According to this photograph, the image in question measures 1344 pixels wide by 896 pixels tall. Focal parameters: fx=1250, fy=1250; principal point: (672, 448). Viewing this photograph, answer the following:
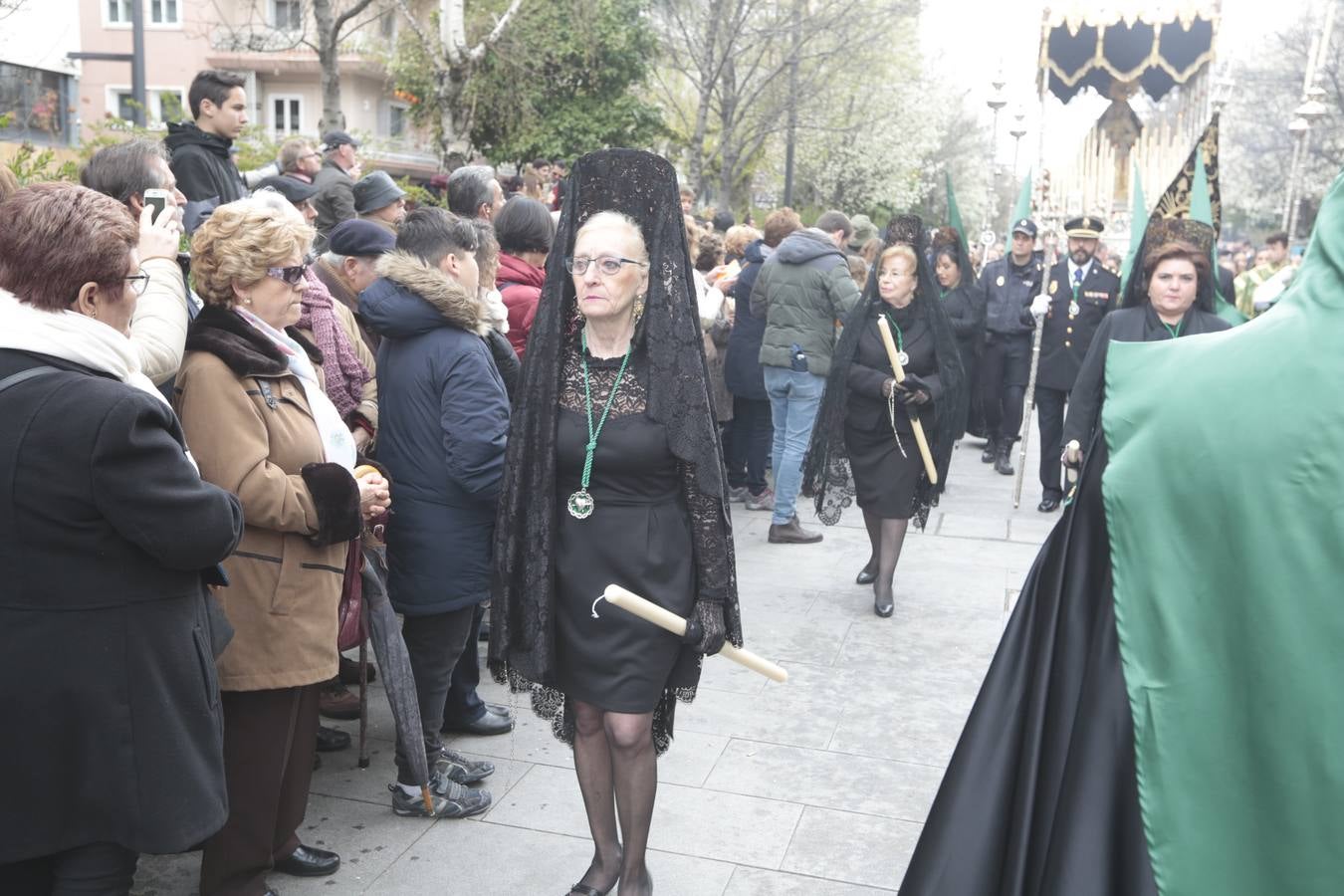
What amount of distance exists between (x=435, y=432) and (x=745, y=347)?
5.18m

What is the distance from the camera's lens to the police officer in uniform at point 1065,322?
1030 cm

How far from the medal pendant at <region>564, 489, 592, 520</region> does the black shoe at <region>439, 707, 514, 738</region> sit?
1.84 m

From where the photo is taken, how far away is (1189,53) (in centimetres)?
1598

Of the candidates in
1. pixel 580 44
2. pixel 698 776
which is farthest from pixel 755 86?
pixel 698 776

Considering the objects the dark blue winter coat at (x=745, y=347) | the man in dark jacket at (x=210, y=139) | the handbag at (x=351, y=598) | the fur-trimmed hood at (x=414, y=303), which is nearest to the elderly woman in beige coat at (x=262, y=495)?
the handbag at (x=351, y=598)

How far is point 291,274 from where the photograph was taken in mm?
3648

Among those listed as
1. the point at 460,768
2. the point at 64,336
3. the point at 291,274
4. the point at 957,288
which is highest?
the point at 291,274

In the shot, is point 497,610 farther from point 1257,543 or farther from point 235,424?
point 1257,543

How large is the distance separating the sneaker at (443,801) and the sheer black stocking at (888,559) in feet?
10.5

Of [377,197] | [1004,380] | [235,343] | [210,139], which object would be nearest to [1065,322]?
[1004,380]

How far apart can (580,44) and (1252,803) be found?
2491 cm

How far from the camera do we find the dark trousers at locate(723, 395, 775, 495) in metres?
9.59

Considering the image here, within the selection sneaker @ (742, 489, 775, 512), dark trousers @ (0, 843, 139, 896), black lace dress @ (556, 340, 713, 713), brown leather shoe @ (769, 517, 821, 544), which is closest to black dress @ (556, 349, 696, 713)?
black lace dress @ (556, 340, 713, 713)

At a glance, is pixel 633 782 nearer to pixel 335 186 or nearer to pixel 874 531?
pixel 874 531
